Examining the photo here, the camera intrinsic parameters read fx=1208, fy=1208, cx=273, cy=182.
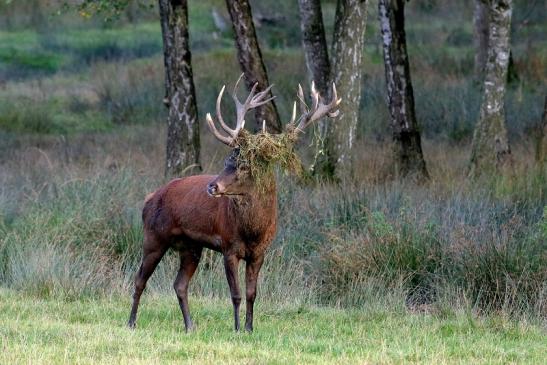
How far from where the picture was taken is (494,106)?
1852cm

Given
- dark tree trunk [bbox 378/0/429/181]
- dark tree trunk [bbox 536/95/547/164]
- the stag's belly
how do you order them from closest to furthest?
the stag's belly
dark tree trunk [bbox 536/95/547/164]
dark tree trunk [bbox 378/0/429/181]

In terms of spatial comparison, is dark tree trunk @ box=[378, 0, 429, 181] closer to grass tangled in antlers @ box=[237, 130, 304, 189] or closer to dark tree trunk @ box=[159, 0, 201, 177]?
dark tree trunk @ box=[159, 0, 201, 177]

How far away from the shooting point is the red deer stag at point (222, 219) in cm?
1058

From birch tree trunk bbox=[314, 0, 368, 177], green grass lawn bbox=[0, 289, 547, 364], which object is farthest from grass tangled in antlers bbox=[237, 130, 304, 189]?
birch tree trunk bbox=[314, 0, 368, 177]

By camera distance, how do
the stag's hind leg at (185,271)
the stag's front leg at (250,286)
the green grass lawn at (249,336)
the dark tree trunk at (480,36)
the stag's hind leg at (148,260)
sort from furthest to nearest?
the dark tree trunk at (480,36) → the stag's hind leg at (148,260) → the stag's hind leg at (185,271) → the stag's front leg at (250,286) → the green grass lawn at (249,336)

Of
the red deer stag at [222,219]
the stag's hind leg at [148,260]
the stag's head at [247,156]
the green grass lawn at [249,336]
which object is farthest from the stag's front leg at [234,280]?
the stag's hind leg at [148,260]

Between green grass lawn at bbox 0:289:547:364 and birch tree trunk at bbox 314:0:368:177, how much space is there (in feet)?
18.1

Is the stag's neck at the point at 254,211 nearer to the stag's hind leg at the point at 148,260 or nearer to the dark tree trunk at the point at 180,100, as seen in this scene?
the stag's hind leg at the point at 148,260

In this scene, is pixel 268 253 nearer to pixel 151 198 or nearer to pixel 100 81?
pixel 151 198

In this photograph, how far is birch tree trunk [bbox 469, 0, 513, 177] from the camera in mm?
18328

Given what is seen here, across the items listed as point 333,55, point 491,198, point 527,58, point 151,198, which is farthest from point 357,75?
point 527,58

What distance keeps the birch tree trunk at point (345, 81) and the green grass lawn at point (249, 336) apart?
5524mm

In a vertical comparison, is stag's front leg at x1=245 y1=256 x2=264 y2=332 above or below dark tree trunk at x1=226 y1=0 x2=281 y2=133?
below

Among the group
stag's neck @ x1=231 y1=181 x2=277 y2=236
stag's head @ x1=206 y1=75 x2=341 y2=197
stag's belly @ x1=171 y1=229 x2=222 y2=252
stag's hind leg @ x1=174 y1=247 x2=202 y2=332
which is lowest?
stag's hind leg @ x1=174 y1=247 x2=202 y2=332
